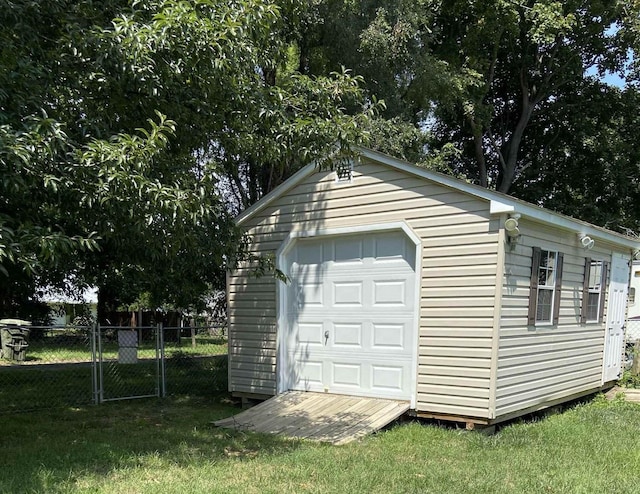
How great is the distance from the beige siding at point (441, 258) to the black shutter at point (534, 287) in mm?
857

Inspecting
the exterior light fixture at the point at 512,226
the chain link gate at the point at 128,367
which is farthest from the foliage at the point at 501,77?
the chain link gate at the point at 128,367

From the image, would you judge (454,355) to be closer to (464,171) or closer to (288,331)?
(288,331)

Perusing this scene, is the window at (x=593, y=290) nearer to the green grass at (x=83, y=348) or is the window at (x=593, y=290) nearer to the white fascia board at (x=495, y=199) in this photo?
the white fascia board at (x=495, y=199)

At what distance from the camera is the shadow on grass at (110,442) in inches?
183

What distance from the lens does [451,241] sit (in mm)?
6504

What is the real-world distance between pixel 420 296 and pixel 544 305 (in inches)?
68.6

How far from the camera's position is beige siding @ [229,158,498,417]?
6219 millimetres

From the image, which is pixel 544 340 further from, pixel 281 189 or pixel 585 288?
pixel 281 189

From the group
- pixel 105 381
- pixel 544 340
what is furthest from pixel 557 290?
pixel 105 381

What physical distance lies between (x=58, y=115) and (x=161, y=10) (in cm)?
A: 126

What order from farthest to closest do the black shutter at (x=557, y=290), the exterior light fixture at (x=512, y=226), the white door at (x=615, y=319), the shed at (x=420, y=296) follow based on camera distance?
the white door at (x=615, y=319) → the black shutter at (x=557, y=290) → the shed at (x=420, y=296) → the exterior light fixture at (x=512, y=226)


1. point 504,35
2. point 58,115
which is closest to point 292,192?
point 58,115

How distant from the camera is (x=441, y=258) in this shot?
259 inches

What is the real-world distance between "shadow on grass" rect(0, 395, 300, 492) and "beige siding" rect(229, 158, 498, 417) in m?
1.96
